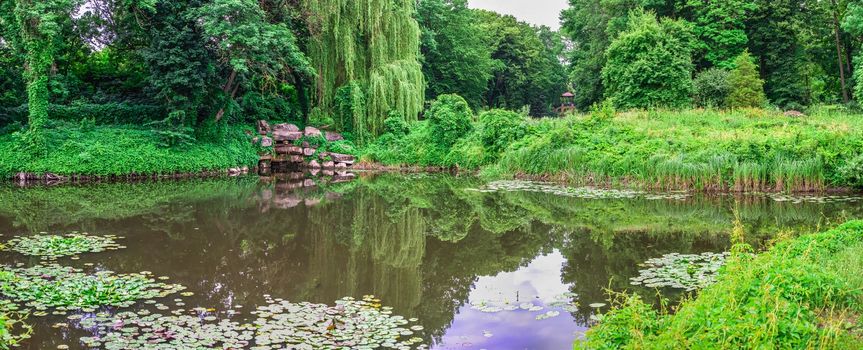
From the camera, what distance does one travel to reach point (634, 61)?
24.4m

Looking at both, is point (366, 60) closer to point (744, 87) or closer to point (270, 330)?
point (744, 87)

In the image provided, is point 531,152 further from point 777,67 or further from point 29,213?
point 777,67

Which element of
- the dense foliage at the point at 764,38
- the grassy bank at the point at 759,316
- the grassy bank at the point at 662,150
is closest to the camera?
the grassy bank at the point at 759,316

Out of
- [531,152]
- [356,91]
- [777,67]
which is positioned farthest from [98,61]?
[777,67]

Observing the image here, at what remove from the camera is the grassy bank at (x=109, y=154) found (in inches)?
727

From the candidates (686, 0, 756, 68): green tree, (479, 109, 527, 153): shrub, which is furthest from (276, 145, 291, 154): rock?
(686, 0, 756, 68): green tree

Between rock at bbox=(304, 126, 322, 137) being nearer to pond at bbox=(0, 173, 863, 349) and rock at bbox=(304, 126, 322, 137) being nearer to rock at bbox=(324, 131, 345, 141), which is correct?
rock at bbox=(324, 131, 345, 141)

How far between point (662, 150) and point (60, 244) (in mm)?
13136

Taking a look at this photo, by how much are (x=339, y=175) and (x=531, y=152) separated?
7.14 metres

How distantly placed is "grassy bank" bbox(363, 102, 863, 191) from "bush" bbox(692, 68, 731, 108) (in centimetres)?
291

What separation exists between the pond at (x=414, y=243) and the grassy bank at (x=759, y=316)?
134 centimetres

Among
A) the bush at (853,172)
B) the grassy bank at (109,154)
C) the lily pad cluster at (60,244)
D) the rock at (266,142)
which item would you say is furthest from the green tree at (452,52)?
the lily pad cluster at (60,244)

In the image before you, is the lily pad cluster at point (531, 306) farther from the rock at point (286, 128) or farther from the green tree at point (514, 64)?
the green tree at point (514, 64)

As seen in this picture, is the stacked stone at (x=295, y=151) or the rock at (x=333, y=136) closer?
the stacked stone at (x=295, y=151)
